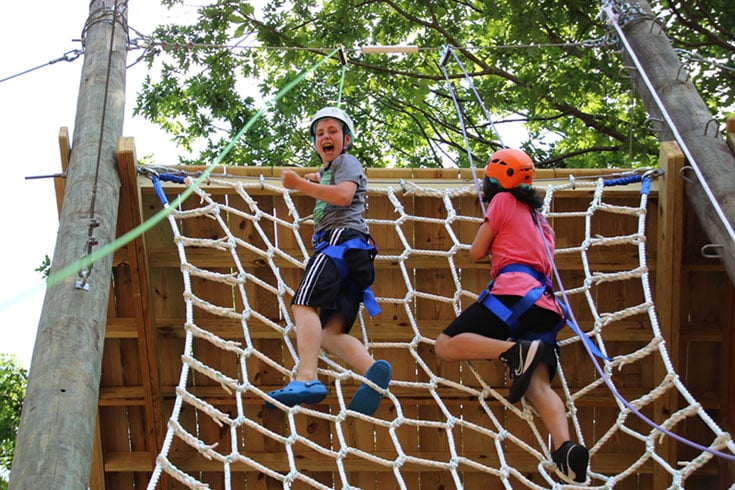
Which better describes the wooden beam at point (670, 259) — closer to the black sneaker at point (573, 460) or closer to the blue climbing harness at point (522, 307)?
the blue climbing harness at point (522, 307)

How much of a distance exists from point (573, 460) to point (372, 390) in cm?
58

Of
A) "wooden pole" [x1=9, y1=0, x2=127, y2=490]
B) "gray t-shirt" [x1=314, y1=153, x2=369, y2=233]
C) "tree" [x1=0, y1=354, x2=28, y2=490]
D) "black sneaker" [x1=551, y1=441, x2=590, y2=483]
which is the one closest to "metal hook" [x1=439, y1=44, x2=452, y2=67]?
"gray t-shirt" [x1=314, y1=153, x2=369, y2=233]

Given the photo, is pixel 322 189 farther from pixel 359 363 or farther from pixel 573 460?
pixel 573 460

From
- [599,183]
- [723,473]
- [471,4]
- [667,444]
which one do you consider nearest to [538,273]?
[599,183]

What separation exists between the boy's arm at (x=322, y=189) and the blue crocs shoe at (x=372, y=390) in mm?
508

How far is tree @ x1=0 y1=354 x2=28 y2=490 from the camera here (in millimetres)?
7457

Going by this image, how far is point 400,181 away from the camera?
11.2ft

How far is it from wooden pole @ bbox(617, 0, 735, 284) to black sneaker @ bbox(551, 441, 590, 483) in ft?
2.25

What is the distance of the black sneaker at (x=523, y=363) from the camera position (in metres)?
2.71

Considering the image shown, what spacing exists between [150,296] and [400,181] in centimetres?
90

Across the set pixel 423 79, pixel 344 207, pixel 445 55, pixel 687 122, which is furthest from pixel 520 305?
pixel 423 79

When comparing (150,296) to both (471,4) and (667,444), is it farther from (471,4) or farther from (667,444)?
(471,4)

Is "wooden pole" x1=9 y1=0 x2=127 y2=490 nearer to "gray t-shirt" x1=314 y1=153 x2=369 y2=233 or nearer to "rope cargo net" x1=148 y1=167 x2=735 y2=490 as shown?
"rope cargo net" x1=148 y1=167 x2=735 y2=490

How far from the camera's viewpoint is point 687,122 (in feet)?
10.6
